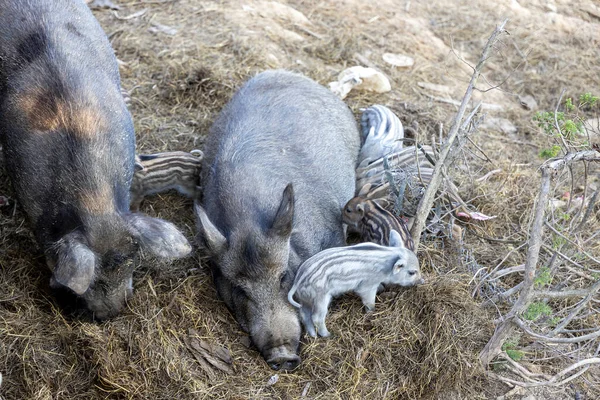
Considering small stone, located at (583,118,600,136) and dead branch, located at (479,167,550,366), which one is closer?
dead branch, located at (479,167,550,366)

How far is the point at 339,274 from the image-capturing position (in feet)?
13.4

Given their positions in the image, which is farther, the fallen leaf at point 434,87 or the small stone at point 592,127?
the fallen leaf at point 434,87

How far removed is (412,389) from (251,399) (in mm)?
958

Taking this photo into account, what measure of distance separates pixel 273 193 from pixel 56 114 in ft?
4.81

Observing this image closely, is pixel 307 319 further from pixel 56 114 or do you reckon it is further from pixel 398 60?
pixel 398 60

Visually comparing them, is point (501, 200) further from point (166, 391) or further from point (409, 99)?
point (166, 391)

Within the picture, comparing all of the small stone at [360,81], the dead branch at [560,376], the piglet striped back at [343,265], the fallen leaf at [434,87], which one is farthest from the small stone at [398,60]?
the dead branch at [560,376]

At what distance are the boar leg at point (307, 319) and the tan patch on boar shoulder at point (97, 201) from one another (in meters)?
1.32

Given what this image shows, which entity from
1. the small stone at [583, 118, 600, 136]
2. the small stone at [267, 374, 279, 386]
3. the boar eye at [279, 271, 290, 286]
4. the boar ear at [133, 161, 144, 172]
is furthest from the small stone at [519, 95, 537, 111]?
the small stone at [267, 374, 279, 386]

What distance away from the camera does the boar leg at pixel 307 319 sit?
4.17 metres

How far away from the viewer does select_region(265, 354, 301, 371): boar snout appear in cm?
397

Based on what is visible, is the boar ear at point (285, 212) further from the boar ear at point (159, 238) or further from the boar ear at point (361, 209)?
the boar ear at point (361, 209)

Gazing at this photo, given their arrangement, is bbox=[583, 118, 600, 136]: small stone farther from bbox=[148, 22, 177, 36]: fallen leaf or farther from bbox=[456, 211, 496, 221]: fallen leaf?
bbox=[148, 22, 177, 36]: fallen leaf

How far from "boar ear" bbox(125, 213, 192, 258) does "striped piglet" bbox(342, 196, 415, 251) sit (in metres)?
1.34
